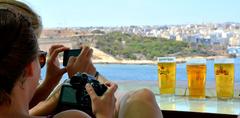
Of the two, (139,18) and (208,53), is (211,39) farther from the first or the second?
(139,18)

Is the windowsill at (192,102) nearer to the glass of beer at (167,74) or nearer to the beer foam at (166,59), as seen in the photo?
the glass of beer at (167,74)

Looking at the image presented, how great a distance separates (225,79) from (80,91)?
98 cm

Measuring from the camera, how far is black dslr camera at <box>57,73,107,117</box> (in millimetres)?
1272

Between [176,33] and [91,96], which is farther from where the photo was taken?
[176,33]

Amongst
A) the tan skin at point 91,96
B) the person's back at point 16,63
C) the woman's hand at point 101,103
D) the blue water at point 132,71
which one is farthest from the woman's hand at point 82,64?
the blue water at point 132,71

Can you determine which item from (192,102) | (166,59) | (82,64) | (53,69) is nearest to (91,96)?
(82,64)

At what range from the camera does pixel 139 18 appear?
2.36m

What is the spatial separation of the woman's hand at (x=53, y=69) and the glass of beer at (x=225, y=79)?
761mm

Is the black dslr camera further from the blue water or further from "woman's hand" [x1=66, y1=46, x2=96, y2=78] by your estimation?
the blue water

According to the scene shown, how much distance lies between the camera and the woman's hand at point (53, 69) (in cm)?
175

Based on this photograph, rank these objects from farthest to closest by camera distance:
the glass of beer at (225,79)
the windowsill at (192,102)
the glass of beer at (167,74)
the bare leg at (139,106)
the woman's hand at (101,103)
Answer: the glass of beer at (167,74) → the glass of beer at (225,79) → the windowsill at (192,102) → the bare leg at (139,106) → the woman's hand at (101,103)

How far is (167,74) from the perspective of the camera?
217cm

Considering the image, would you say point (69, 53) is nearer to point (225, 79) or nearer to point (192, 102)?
point (192, 102)

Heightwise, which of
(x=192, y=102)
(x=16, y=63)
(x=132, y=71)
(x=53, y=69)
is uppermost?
(x=16, y=63)
